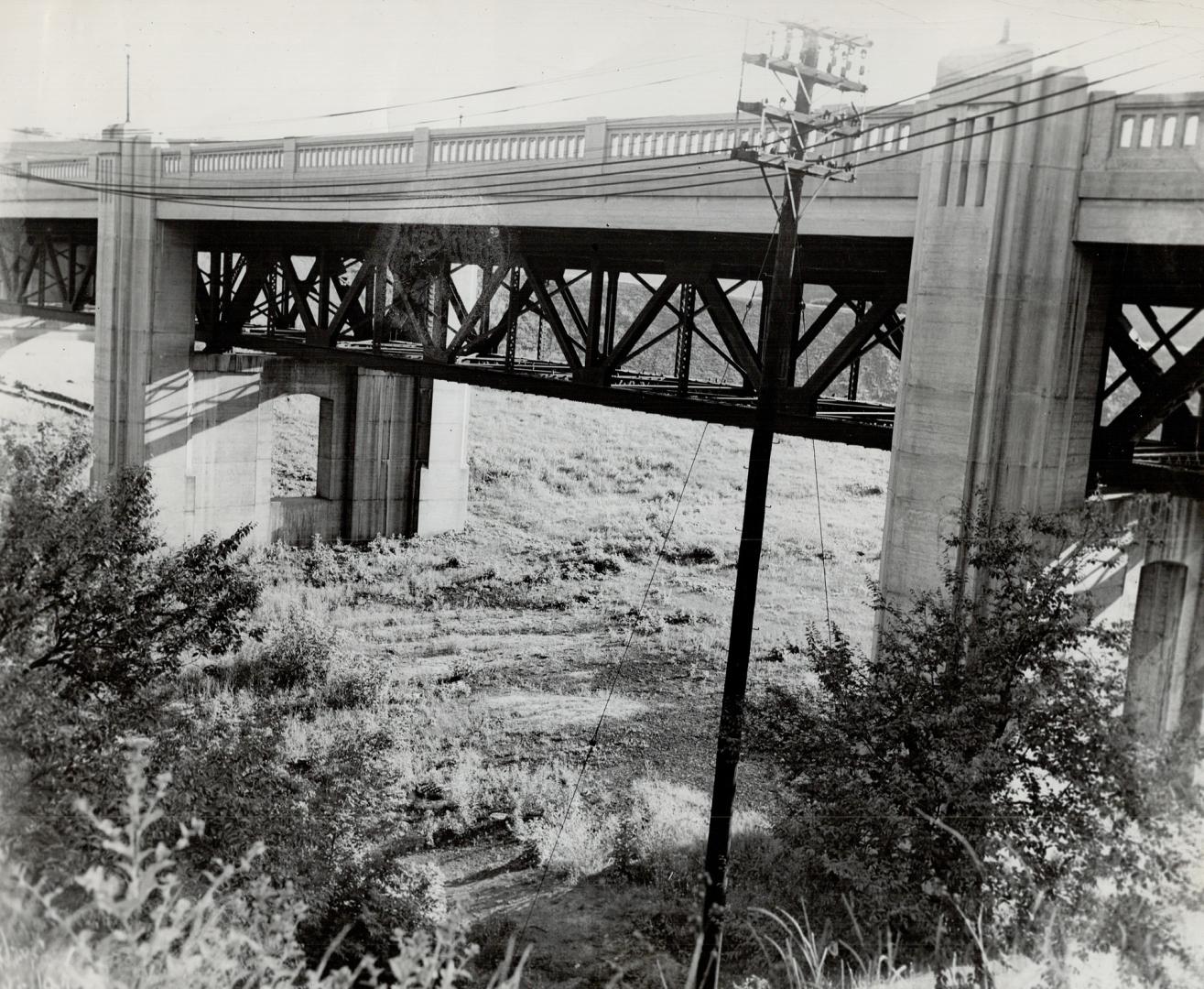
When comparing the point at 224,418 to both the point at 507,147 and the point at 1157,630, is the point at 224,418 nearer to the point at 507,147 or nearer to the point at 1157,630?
the point at 507,147

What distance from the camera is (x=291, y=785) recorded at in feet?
35.6

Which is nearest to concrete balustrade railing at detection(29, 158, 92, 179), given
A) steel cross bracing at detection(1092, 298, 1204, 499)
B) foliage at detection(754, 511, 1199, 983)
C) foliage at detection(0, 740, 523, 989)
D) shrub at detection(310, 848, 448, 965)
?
shrub at detection(310, 848, 448, 965)

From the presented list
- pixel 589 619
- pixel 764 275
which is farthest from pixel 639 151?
pixel 589 619

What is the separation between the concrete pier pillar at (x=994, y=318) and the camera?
10578 mm

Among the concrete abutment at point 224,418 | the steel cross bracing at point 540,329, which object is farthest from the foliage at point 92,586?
the concrete abutment at point 224,418

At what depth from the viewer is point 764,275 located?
13.3 metres

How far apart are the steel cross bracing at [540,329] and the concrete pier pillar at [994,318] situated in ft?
5.35

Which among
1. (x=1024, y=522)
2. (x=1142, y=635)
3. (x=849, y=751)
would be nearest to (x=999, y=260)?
(x=1024, y=522)

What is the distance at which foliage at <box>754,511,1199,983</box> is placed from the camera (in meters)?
8.29

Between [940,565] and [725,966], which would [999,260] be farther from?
[725,966]

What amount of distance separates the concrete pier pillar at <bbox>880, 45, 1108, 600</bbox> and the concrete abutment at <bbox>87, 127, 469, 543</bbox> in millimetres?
18623

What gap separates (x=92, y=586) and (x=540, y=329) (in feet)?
37.4

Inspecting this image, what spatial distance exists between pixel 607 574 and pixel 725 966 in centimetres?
2100

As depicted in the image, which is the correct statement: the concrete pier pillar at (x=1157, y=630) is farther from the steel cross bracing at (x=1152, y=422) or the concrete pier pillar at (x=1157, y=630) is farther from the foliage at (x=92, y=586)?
the foliage at (x=92, y=586)
